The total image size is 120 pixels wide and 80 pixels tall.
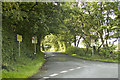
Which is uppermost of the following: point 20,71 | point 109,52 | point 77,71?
point 109,52

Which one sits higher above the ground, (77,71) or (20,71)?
(20,71)

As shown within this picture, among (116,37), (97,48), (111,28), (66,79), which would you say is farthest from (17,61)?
(97,48)

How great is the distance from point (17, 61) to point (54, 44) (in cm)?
5677

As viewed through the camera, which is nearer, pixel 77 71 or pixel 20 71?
pixel 20 71

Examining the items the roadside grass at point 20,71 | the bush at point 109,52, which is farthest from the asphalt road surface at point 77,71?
the bush at point 109,52

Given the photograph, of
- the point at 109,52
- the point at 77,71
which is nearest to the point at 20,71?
the point at 77,71

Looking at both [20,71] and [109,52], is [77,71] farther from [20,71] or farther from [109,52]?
[109,52]

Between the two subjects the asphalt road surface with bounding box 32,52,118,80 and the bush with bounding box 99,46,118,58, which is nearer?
the asphalt road surface with bounding box 32,52,118,80

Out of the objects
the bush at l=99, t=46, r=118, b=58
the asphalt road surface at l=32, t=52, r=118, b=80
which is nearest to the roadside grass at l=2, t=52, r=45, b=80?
the asphalt road surface at l=32, t=52, r=118, b=80

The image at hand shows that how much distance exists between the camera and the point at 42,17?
9.77m

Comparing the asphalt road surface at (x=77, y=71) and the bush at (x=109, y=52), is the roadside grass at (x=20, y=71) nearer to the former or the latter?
the asphalt road surface at (x=77, y=71)

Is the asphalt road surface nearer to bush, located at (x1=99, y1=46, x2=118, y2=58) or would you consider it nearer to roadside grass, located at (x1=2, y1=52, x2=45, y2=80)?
roadside grass, located at (x1=2, y1=52, x2=45, y2=80)

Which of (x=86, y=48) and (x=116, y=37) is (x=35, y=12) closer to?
(x=116, y=37)

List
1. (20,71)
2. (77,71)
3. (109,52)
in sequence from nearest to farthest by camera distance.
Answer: (20,71) < (77,71) < (109,52)
